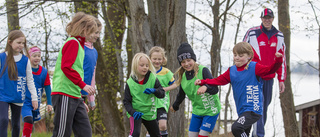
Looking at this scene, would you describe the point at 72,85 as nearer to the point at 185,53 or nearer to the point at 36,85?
the point at 185,53

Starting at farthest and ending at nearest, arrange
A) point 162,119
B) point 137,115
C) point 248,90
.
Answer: point 162,119, point 137,115, point 248,90

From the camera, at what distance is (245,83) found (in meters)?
4.78

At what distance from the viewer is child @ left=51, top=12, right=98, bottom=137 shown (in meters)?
4.03

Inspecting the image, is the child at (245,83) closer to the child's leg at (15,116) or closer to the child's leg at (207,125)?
the child's leg at (207,125)

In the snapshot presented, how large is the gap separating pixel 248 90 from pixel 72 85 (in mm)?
2276

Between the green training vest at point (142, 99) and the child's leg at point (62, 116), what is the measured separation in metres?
1.32

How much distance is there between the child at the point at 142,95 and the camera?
204 inches

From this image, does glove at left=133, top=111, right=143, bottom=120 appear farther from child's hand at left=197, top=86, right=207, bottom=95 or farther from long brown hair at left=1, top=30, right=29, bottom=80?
long brown hair at left=1, top=30, right=29, bottom=80

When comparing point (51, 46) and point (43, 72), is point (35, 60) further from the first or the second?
point (51, 46)

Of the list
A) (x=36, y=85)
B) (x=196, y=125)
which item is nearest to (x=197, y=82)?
(x=196, y=125)

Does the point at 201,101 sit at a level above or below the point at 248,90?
below

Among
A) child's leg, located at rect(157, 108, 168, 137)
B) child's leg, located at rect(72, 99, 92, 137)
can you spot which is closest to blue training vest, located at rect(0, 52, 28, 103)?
child's leg, located at rect(72, 99, 92, 137)

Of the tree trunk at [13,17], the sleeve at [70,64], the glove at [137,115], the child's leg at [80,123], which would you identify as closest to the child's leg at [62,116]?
the child's leg at [80,123]

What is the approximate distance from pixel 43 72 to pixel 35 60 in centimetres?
28
